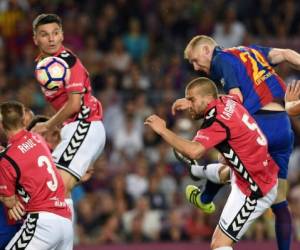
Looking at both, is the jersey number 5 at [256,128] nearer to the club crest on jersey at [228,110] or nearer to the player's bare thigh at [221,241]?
the club crest on jersey at [228,110]

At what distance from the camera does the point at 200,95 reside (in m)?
8.90

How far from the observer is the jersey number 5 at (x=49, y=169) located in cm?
858

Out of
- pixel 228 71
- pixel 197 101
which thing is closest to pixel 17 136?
pixel 197 101

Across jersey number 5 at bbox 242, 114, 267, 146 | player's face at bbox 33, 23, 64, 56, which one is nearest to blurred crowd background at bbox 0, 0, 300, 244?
player's face at bbox 33, 23, 64, 56

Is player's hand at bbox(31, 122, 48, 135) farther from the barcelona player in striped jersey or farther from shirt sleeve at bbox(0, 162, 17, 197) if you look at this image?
the barcelona player in striped jersey

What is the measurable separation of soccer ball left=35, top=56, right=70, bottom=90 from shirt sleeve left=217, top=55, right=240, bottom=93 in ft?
4.43

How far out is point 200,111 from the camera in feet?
29.3

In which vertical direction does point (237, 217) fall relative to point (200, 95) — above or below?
below

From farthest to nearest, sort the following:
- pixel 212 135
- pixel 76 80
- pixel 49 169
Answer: pixel 76 80
pixel 212 135
pixel 49 169

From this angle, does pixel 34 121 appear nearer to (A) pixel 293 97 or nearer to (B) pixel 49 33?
(B) pixel 49 33

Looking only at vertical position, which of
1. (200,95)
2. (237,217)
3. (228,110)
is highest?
(200,95)

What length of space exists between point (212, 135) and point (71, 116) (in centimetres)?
152

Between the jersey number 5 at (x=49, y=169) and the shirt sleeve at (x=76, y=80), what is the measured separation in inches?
40.8

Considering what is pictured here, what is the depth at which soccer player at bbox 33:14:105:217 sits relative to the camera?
951cm
